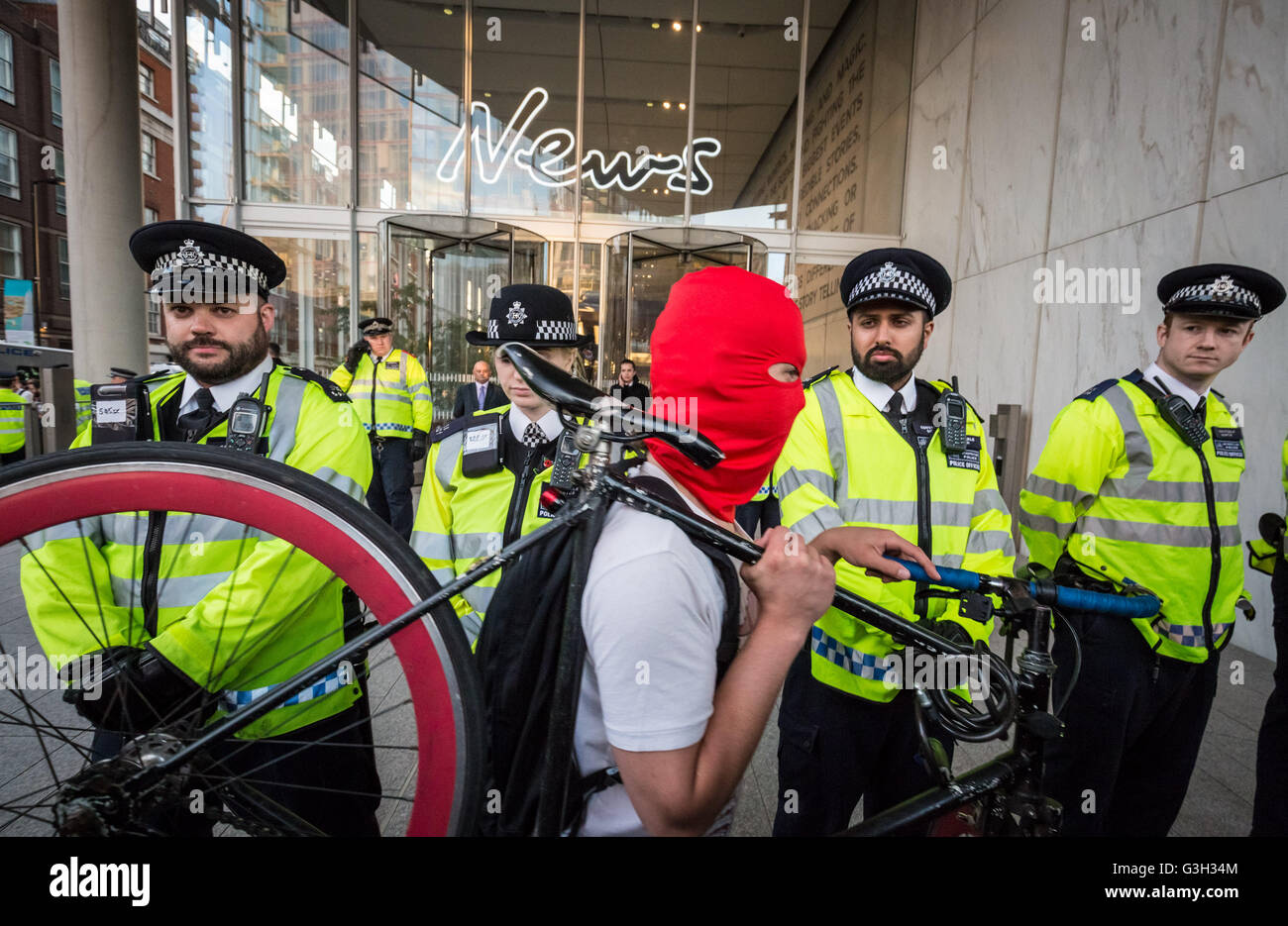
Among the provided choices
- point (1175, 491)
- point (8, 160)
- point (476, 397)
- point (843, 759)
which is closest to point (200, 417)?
point (843, 759)

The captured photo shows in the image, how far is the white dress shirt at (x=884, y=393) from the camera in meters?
2.09

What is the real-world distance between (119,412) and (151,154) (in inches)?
1256

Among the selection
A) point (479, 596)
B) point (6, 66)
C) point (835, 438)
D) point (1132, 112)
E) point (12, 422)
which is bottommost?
point (12, 422)

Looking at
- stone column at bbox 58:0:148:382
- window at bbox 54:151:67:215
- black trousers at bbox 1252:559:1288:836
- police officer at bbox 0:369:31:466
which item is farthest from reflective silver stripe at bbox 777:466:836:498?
window at bbox 54:151:67:215

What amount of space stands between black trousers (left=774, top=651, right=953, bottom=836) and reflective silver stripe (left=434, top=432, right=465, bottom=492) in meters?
1.40

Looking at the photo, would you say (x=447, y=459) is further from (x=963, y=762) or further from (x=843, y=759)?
(x=963, y=762)

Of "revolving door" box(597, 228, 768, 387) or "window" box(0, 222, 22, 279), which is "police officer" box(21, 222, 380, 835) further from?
"window" box(0, 222, 22, 279)

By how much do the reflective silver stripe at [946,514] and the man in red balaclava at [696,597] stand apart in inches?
34.1

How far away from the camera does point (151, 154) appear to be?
2503 centimetres

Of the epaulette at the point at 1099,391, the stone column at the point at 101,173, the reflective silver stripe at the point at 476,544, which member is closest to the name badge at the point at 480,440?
the reflective silver stripe at the point at 476,544

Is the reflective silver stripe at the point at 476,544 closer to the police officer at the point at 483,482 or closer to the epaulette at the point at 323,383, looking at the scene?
the police officer at the point at 483,482

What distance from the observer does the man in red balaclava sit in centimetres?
82
